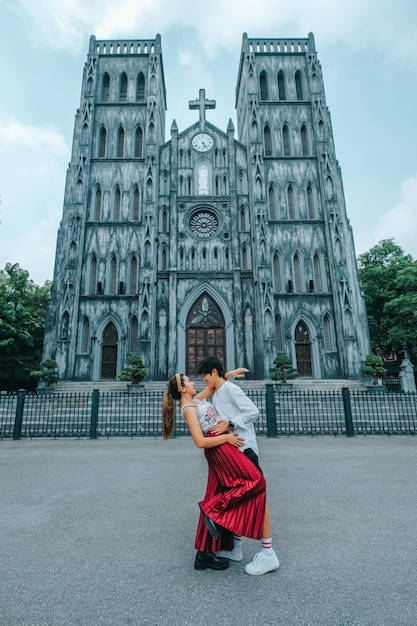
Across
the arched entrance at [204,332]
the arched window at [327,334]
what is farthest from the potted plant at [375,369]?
the arched entrance at [204,332]

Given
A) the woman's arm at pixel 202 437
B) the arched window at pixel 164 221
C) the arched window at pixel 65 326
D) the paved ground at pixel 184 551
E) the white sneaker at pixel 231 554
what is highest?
the arched window at pixel 164 221

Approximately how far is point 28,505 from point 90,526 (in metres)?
1.19

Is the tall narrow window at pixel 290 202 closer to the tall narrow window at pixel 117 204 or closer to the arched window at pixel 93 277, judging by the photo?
the tall narrow window at pixel 117 204

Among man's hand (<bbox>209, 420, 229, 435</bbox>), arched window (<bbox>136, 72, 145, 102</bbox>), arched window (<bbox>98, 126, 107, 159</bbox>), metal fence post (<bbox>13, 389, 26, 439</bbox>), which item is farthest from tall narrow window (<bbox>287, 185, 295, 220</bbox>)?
man's hand (<bbox>209, 420, 229, 435</bbox>)

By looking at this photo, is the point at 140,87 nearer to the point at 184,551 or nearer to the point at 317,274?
the point at 317,274

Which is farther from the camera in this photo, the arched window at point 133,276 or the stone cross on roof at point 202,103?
the stone cross on roof at point 202,103

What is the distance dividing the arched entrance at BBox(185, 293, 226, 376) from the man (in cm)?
1775

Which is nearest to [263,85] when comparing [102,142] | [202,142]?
[202,142]

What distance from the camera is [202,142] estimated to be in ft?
80.1

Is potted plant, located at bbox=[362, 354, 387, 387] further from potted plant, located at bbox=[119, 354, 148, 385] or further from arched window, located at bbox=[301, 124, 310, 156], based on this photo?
arched window, located at bbox=[301, 124, 310, 156]

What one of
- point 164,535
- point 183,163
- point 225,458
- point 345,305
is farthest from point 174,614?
point 183,163

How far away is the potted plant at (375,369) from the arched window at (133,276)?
13861mm

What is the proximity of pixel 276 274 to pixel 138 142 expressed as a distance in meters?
13.6

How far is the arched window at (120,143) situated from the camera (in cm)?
2389
